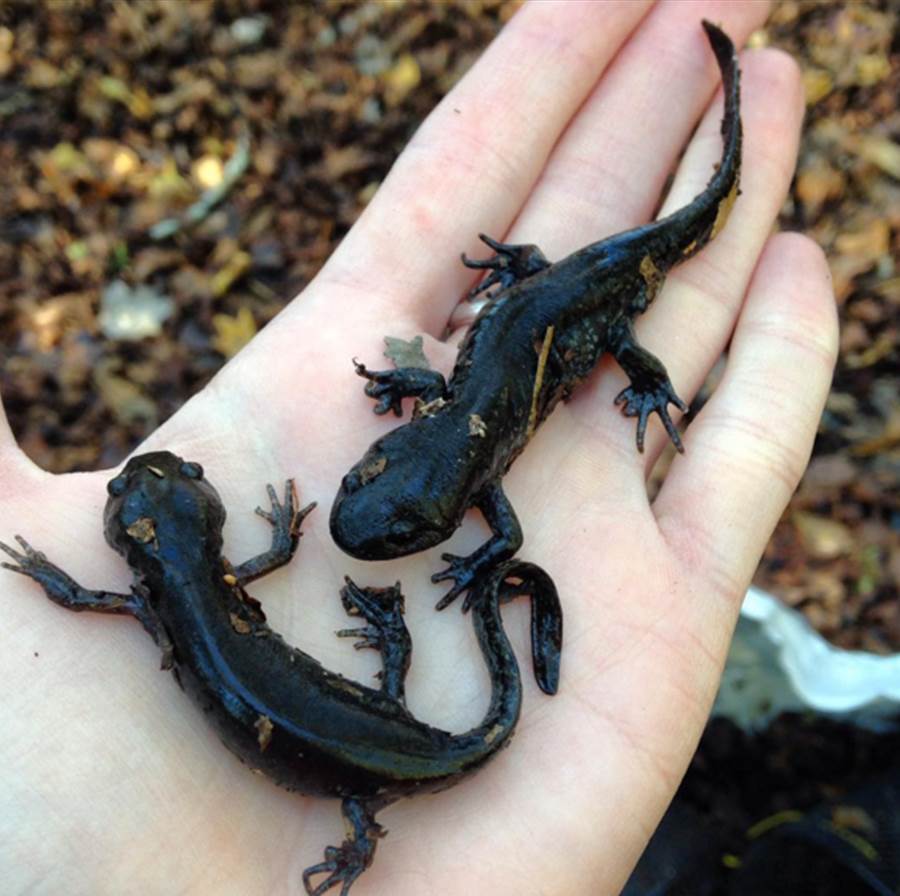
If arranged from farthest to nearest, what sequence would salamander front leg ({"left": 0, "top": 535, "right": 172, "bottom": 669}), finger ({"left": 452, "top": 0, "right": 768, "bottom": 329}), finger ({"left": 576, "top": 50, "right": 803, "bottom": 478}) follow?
1. finger ({"left": 452, "top": 0, "right": 768, "bottom": 329})
2. finger ({"left": 576, "top": 50, "right": 803, "bottom": 478})
3. salamander front leg ({"left": 0, "top": 535, "right": 172, "bottom": 669})

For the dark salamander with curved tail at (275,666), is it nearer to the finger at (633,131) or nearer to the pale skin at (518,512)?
the pale skin at (518,512)

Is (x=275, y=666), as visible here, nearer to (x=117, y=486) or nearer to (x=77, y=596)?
(x=77, y=596)

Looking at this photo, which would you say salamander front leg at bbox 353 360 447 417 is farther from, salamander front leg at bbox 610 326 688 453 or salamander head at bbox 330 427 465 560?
salamander front leg at bbox 610 326 688 453

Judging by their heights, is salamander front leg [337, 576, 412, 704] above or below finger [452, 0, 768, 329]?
below

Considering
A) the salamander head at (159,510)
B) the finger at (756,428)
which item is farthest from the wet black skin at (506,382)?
the salamander head at (159,510)

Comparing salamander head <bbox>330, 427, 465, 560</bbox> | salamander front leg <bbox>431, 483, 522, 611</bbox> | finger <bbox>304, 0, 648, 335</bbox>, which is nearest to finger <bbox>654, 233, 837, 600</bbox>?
salamander front leg <bbox>431, 483, 522, 611</bbox>

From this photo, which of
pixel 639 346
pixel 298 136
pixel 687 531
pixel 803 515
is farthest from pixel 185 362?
pixel 803 515

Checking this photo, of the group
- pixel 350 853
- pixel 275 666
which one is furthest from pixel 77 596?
pixel 350 853
